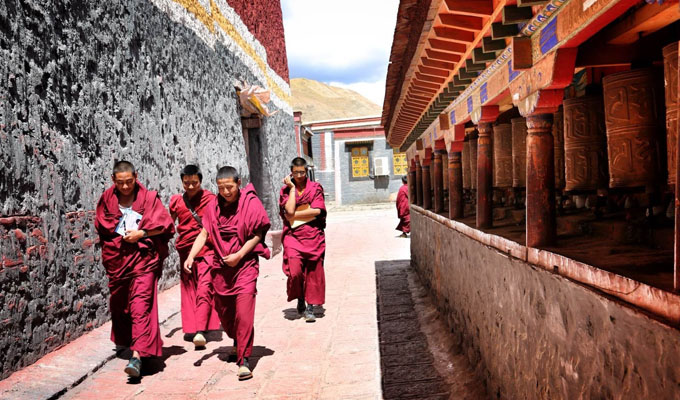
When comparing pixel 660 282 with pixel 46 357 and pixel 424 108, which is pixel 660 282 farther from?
pixel 424 108

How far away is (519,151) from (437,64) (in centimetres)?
92

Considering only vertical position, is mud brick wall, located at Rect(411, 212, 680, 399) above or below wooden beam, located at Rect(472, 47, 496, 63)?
below

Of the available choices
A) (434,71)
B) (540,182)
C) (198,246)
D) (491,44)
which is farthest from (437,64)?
(198,246)

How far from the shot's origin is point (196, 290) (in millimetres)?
4648

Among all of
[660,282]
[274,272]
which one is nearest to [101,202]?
[660,282]

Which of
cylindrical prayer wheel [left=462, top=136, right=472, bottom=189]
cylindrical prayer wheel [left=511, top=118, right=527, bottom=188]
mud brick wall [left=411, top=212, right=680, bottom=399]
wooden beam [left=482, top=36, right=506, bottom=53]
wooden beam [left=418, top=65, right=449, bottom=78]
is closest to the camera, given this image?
mud brick wall [left=411, top=212, right=680, bottom=399]

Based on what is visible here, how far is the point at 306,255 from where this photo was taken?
5.43 m

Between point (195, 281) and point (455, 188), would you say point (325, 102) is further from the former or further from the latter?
point (195, 281)

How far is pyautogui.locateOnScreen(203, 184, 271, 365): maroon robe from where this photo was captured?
3.71 meters

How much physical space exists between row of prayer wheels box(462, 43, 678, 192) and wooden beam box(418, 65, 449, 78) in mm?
1125

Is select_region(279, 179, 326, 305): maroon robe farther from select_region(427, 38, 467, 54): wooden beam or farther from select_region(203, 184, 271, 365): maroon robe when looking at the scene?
select_region(427, 38, 467, 54): wooden beam

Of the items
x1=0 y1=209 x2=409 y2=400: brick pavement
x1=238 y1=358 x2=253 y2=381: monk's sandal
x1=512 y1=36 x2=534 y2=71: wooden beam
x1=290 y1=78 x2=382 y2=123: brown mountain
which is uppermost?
x1=290 y1=78 x2=382 y2=123: brown mountain

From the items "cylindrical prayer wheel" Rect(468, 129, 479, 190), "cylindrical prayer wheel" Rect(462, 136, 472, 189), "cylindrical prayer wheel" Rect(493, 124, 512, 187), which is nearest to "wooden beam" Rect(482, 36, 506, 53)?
"cylindrical prayer wheel" Rect(493, 124, 512, 187)

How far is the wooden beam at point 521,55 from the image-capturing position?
105 inches
